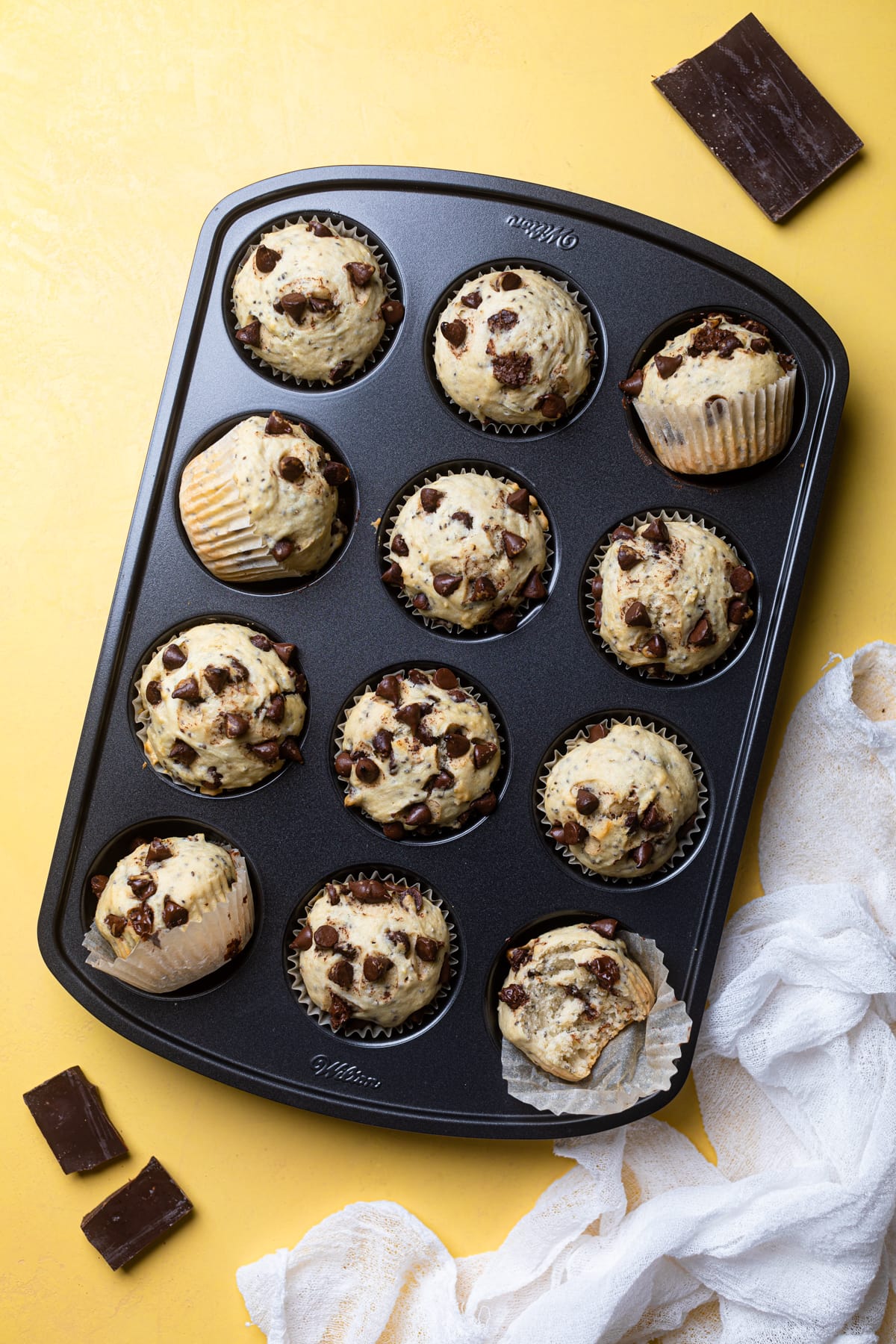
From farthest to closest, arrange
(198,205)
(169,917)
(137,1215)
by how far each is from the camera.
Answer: (198,205), (137,1215), (169,917)

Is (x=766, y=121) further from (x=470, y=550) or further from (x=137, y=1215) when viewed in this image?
(x=137, y=1215)

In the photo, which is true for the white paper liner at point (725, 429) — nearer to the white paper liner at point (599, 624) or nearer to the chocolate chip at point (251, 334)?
the white paper liner at point (599, 624)

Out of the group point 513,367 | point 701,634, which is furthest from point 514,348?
point 701,634

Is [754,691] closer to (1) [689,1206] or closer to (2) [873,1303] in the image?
(1) [689,1206]

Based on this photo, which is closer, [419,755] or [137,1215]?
[419,755]

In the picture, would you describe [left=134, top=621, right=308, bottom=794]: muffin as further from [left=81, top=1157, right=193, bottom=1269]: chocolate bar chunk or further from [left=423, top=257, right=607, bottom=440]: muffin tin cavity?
[left=81, top=1157, right=193, bottom=1269]: chocolate bar chunk

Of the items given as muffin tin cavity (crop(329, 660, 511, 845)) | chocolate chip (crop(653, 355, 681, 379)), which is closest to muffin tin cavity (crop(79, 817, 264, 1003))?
muffin tin cavity (crop(329, 660, 511, 845))

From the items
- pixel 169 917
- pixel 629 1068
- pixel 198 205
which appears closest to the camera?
pixel 169 917
